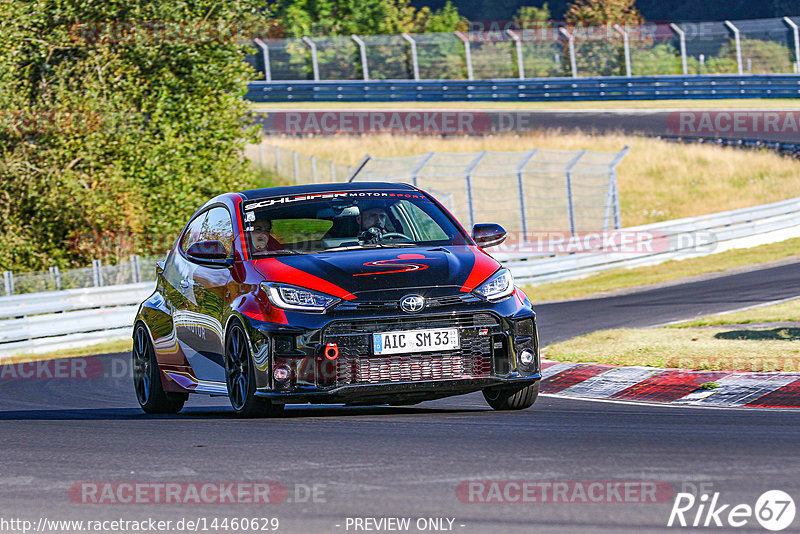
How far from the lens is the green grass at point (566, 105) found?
45.1 meters

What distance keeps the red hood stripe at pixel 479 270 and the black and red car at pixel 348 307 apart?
1 cm

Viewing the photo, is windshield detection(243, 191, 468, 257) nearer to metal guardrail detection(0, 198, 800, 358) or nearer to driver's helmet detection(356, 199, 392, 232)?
driver's helmet detection(356, 199, 392, 232)

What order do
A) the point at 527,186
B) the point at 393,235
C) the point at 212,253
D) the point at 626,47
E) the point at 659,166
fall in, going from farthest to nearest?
the point at 626,47, the point at 659,166, the point at 527,186, the point at 393,235, the point at 212,253

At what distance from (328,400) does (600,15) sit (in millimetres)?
58030

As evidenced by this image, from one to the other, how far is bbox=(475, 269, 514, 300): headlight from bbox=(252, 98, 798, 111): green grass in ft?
123

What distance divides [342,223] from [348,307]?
53.9 inches

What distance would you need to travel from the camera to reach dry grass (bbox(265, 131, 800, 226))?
3575 cm

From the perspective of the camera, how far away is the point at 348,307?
318 inches

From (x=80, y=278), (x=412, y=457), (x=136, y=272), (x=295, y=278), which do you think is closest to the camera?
(x=412, y=457)

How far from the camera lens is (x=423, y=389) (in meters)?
8.12

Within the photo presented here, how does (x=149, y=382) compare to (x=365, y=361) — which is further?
(x=149, y=382)

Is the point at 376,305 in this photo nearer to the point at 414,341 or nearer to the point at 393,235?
the point at 414,341

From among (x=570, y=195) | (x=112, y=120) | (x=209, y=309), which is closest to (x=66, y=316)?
(x=112, y=120)

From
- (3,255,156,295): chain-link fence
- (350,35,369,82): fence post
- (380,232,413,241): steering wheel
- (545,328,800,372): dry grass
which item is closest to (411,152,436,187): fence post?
(3,255,156,295): chain-link fence
